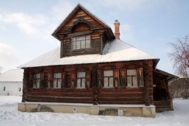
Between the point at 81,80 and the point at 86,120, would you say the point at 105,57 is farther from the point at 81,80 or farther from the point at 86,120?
the point at 86,120

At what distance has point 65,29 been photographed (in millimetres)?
16656

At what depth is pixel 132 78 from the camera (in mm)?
13672

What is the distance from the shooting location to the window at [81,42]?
16.0 meters

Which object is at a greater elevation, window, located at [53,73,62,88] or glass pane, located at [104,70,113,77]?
glass pane, located at [104,70,113,77]

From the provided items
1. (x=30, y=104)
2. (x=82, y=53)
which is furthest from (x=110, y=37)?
(x=30, y=104)

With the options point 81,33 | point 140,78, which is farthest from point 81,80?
point 140,78

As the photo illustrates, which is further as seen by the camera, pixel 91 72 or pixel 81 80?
pixel 81 80

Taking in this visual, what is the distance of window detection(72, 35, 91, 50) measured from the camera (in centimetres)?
1600

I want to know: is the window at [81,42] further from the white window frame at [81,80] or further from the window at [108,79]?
the window at [108,79]

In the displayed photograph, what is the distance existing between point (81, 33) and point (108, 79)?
15.4 feet

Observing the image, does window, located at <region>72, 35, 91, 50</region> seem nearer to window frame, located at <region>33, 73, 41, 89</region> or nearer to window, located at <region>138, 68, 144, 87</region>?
window frame, located at <region>33, 73, 41, 89</region>

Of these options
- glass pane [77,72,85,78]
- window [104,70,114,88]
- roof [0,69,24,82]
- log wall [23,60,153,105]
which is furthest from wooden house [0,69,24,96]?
window [104,70,114,88]

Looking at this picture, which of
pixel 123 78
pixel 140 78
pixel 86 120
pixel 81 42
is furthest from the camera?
pixel 81 42

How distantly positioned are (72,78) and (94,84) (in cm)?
204
